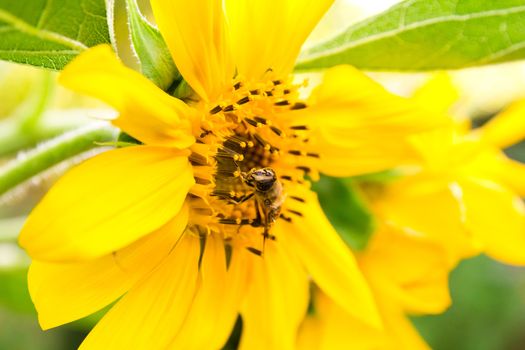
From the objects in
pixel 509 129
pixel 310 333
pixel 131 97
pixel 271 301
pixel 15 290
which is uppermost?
pixel 509 129

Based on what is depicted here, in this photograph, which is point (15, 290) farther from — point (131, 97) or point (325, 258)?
point (131, 97)

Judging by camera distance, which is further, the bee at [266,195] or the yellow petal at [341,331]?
the yellow petal at [341,331]

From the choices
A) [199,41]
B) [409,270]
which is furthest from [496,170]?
[199,41]

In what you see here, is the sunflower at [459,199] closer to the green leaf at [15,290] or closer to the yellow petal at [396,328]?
the yellow petal at [396,328]

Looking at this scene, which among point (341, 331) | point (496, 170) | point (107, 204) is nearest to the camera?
point (107, 204)

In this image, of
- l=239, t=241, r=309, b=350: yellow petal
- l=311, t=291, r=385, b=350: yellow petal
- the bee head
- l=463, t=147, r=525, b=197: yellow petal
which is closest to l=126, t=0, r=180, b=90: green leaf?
the bee head

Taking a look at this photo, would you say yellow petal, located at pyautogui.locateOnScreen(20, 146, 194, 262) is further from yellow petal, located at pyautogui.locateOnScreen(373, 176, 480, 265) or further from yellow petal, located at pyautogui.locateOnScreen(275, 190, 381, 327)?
yellow petal, located at pyautogui.locateOnScreen(373, 176, 480, 265)

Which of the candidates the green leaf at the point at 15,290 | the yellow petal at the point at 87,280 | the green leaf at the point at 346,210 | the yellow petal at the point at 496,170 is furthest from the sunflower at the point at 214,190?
the green leaf at the point at 15,290

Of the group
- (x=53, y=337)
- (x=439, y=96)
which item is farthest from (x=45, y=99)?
(x=53, y=337)
